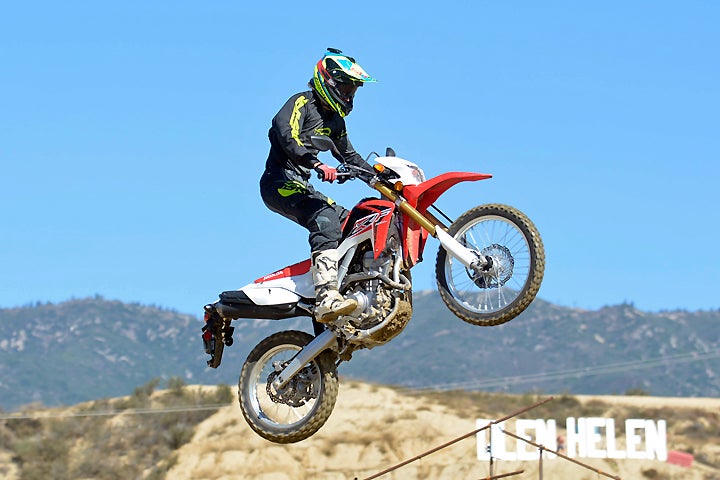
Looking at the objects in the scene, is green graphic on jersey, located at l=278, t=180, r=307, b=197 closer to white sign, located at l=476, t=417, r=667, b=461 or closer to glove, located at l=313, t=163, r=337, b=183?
glove, located at l=313, t=163, r=337, b=183

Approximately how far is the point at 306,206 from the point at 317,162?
757 millimetres

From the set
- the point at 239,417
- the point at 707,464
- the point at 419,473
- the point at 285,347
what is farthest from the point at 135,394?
the point at 285,347

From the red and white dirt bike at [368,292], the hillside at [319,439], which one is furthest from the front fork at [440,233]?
the hillside at [319,439]

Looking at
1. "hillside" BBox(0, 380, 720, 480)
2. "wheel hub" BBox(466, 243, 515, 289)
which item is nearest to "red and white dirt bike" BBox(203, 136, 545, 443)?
"wheel hub" BBox(466, 243, 515, 289)

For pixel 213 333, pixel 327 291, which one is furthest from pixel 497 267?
pixel 213 333

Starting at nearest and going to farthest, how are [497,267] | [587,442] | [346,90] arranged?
[497,267], [346,90], [587,442]

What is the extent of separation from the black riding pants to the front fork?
68 centimetres

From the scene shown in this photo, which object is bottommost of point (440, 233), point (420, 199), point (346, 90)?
point (440, 233)

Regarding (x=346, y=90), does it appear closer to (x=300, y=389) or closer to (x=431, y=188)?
(x=431, y=188)

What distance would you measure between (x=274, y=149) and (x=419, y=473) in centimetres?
3155

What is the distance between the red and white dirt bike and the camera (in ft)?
47.1

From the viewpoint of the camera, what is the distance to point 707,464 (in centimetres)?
5009

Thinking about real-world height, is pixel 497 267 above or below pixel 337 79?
below

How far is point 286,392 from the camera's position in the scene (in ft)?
50.3
